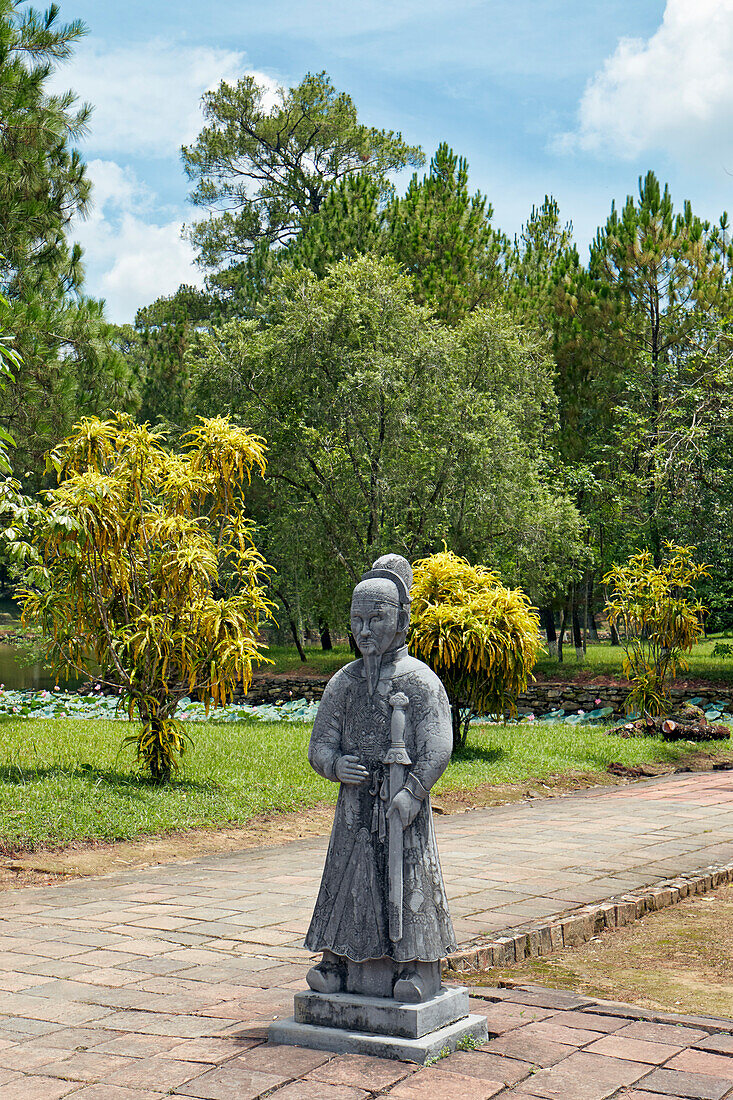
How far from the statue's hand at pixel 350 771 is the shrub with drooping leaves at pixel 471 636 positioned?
7861 millimetres

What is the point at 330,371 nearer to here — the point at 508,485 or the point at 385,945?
the point at 508,485

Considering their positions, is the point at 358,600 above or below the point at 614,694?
above

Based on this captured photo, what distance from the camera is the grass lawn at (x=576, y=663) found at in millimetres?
20062

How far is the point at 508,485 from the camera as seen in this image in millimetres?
18344

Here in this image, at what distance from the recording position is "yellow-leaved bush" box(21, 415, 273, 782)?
30.4 feet

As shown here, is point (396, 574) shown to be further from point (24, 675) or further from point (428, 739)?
point (24, 675)

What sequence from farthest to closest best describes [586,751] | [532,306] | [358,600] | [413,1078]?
[532,306], [586,751], [358,600], [413,1078]

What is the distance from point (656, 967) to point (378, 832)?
2262mm

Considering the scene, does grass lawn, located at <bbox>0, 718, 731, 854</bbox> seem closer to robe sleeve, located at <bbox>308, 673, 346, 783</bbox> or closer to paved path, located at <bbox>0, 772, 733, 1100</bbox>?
paved path, located at <bbox>0, 772, 733, 1100</bbox>

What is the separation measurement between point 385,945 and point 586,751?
9.60 m

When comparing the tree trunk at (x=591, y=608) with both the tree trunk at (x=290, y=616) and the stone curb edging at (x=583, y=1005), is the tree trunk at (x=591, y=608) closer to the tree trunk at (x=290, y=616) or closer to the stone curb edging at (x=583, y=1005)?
the tree trunk at (x=290, y=616)

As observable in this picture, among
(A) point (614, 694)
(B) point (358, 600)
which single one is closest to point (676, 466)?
(A) point (614, 694)

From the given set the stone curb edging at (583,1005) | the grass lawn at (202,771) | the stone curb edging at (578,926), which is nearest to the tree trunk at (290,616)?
the grass lawn at (202,771)

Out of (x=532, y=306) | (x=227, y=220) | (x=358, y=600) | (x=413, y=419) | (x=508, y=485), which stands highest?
(x=227, y=220)
